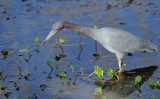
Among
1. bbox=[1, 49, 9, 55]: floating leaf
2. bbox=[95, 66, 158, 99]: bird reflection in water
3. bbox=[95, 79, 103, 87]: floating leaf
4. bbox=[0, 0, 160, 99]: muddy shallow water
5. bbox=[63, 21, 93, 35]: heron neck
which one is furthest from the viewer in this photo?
bbox=[1, 49, 9, 55]: floating leaf

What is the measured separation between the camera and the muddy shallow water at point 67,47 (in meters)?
4.42

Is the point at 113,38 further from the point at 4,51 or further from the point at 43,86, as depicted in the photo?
the point at 4,51

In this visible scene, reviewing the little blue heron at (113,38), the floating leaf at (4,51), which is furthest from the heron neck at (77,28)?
the floating leaf at (4,51)

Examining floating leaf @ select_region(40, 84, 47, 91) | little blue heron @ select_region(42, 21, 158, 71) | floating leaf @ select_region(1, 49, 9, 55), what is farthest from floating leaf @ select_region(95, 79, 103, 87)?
floating leaf @ select_region(1, 49, 9, 55)

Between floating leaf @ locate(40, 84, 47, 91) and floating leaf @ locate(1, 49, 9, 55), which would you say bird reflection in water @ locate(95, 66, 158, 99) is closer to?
floating leaf @ locate(40, 84, 47, 91)

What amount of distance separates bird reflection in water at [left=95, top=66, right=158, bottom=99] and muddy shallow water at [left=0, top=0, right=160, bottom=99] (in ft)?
0.05

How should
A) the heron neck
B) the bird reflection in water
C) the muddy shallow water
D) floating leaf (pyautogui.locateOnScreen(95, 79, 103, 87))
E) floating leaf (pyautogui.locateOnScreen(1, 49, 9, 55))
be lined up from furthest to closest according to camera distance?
floating leaf (pyautogui.locateOnScreen(1, 49, 9, 55)) → the heron neck → floating leaf (pyautogui.locateOnScreen(95, 79, 103, 87)) → the muddy shallow water → the bird reflection in water

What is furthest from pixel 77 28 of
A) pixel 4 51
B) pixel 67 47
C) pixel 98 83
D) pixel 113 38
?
pixel 4 51

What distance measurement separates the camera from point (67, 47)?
6.00m

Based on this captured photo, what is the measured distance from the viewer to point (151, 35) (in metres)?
6.35

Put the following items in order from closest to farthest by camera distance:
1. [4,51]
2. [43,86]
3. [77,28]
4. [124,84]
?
1. [43,86]
2. [124,84]
3. [77,28]
4. [4,51]

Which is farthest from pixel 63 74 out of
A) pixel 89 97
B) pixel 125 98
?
pixel 125 98

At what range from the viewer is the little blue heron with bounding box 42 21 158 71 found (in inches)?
191

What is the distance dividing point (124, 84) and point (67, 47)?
1735 mm
